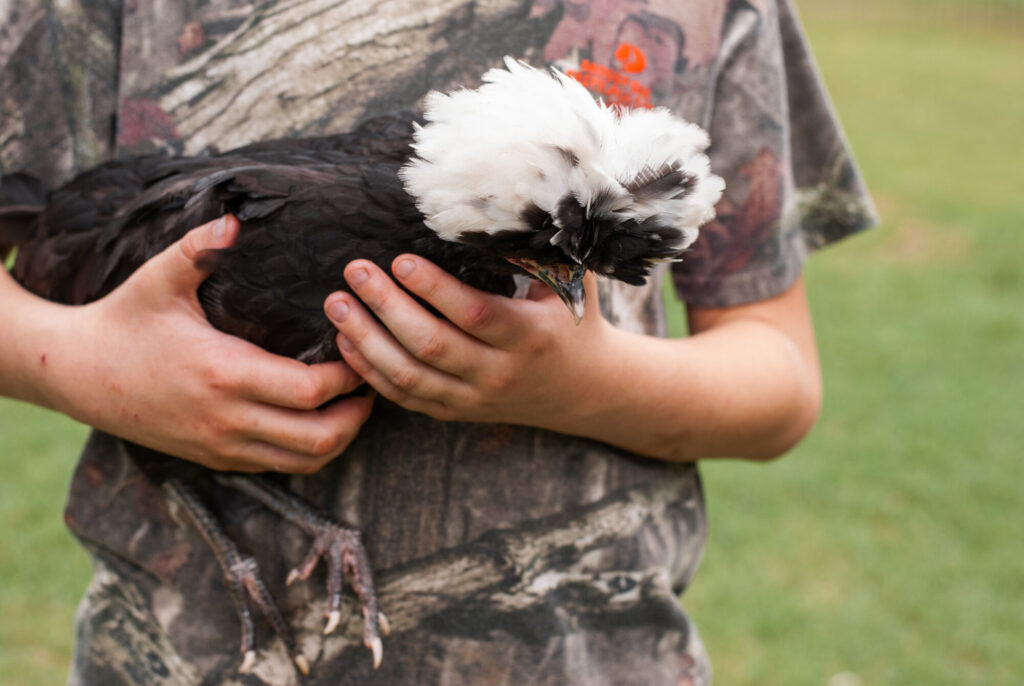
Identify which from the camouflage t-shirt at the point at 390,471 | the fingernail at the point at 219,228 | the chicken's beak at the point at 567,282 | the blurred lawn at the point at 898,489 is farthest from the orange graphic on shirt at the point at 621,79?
the blurred lawn at the point at 898,489

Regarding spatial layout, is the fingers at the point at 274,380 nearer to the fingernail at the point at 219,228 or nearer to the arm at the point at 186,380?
the arm at the point at 186,380

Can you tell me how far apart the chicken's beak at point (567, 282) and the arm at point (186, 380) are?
39 cm

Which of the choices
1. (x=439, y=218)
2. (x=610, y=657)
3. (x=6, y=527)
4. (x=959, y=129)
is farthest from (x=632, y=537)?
(x=959, y=129)

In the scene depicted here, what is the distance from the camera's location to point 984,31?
22.8 meters

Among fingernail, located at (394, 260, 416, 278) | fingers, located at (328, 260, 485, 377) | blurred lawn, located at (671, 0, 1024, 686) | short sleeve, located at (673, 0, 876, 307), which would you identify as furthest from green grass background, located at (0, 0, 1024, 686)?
fingernail, located at (394, 260, 416, 278)

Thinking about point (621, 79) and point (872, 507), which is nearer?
point (621, 79)

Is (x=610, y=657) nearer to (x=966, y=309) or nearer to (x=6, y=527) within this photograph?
(x=6, y=527)

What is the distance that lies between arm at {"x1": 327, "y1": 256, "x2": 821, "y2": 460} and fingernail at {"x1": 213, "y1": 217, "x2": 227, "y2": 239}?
25 cm

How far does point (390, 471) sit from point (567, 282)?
525mm

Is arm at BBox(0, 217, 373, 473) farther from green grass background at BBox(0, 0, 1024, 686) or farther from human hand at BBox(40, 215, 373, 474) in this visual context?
green grass background at BBox(0, 0, 1024, 686)

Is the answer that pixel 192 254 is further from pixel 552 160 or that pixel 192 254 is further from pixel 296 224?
pixel 552 160

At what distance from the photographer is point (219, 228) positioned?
→ 169 cm

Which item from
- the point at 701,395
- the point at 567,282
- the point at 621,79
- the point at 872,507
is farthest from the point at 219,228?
the point at 872,507

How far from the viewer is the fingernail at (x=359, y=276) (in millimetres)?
1557
